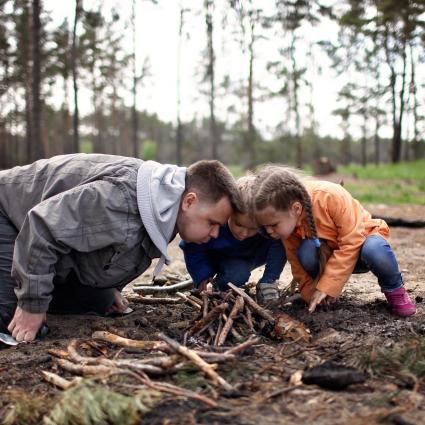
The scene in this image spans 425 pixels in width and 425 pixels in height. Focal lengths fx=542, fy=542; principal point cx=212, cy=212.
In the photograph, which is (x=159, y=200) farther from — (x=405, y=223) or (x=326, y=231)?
(x=405, y=223)

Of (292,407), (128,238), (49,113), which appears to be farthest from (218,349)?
(49,113)

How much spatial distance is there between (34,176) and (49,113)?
27.8m

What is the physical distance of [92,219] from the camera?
9.04 ft

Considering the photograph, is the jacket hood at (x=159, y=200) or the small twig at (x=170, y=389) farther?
the jacket hood at (x=159, y=200)

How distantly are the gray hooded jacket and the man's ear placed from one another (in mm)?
49

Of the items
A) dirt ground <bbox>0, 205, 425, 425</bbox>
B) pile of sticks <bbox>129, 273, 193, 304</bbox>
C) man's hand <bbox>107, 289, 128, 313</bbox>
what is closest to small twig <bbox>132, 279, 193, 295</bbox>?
pile of sticks <bbox>129, 273, 193, 304</bbox>

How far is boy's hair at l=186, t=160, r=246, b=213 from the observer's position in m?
2.94

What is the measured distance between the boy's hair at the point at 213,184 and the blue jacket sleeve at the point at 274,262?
0.83 m

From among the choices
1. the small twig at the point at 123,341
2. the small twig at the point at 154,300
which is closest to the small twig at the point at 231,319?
the small twig at the point at 123,341

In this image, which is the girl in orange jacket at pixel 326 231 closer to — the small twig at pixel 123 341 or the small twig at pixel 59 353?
the small twig at pixel 123 341

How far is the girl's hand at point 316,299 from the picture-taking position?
10.3ft

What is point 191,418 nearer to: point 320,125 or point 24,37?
point 24,37

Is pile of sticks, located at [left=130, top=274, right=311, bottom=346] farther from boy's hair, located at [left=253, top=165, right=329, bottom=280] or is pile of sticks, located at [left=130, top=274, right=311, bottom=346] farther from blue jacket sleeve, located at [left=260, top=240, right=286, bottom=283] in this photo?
blue jacket sleeve, located at [left=260, top=240, right=286, bottom=283]

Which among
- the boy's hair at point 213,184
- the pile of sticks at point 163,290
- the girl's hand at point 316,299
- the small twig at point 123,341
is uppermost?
the boy's hair at point 213,184
